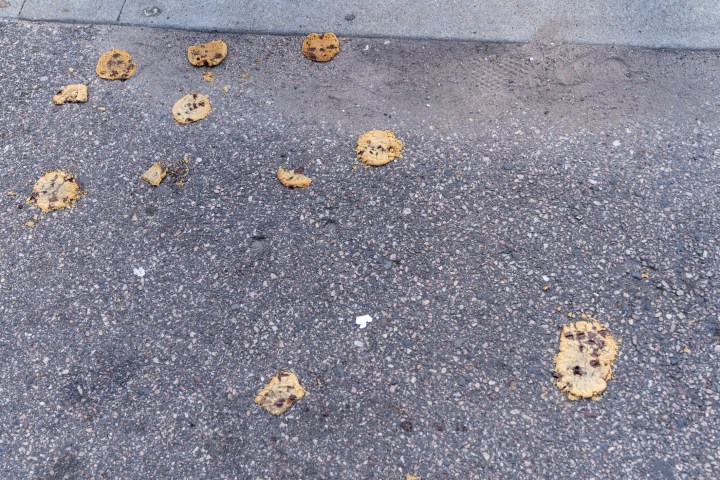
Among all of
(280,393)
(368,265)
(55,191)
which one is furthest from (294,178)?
(55,191)

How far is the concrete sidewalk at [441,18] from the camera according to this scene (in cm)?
329

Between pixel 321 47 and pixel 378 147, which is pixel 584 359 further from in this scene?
pixel 321 47

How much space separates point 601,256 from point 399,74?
4.83 ft

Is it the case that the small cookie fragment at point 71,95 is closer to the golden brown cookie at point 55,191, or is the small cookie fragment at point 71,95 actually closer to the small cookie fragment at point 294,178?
the golden brown cookie at point 55,191

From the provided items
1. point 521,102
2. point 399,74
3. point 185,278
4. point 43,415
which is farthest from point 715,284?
point 43,415

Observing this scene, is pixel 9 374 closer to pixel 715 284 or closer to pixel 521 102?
pixel 521 102

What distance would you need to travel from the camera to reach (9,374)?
253 cm

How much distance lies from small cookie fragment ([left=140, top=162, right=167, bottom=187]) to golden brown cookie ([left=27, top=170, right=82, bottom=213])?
1.14 feet

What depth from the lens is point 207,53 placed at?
3.39 metres

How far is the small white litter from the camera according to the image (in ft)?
8.29

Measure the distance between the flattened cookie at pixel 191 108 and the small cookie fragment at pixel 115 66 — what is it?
1.38 feet

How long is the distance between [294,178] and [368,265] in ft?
2.02

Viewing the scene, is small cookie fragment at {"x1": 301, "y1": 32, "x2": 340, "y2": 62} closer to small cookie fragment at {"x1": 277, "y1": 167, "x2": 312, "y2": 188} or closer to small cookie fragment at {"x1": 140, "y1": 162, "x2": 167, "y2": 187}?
small cookie fragment at {"x1": 277, "y1": 167, "x2": 312, "y2": 188}

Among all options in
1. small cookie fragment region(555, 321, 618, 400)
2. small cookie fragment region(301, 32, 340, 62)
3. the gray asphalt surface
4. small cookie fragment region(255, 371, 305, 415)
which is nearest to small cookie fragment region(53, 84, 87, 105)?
the gray asphalt surface
